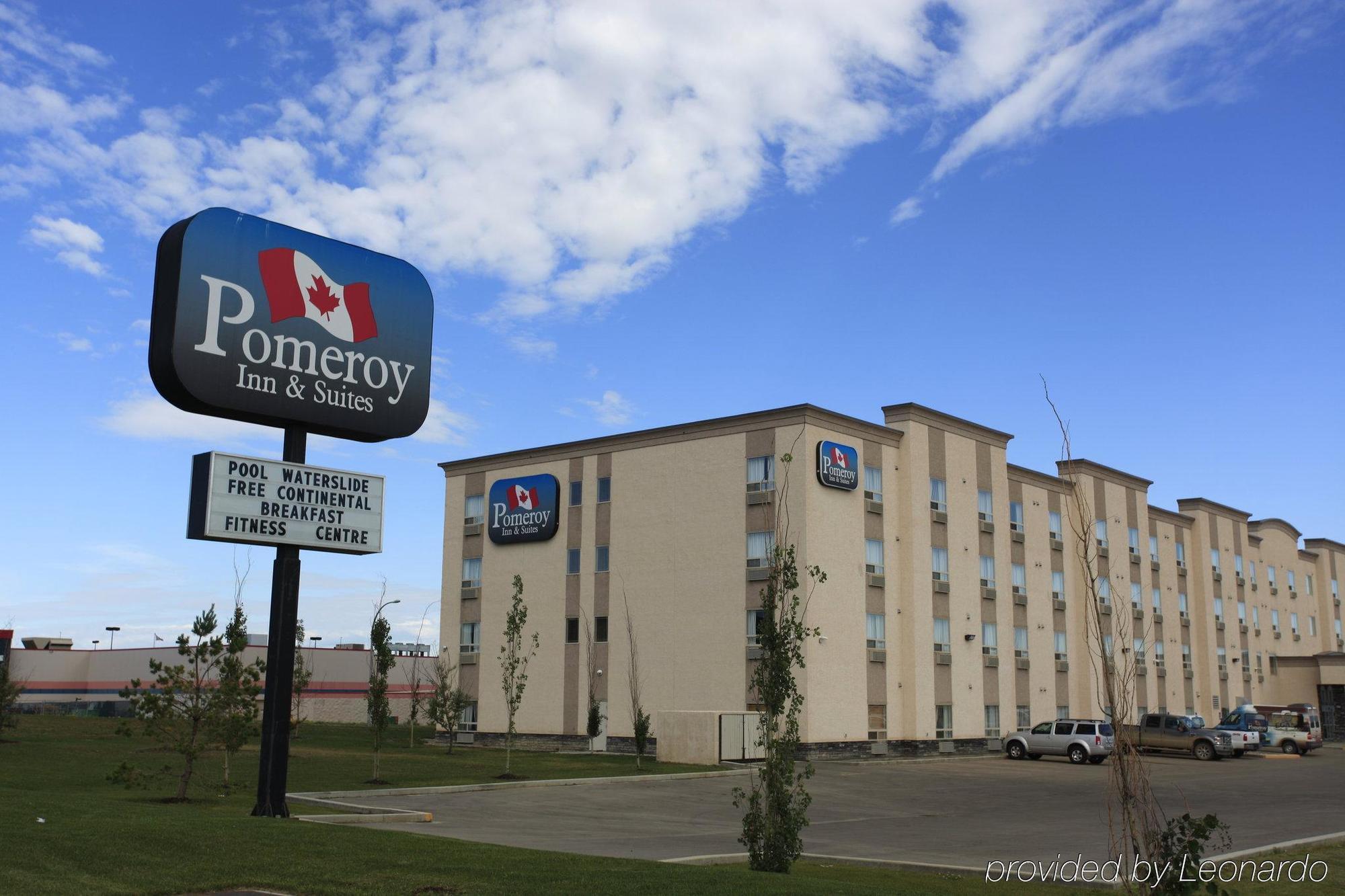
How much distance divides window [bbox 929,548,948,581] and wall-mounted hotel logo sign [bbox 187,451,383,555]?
116ft

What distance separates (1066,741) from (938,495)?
12.2 m

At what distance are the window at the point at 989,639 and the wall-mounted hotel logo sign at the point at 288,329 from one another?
3926cm

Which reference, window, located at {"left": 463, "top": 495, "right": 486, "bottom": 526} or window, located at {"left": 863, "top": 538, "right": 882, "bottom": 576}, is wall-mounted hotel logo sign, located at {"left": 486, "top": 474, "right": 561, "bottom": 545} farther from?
window, located at {"left": 863, "top": 538, "right": 882, "bottom": 576}

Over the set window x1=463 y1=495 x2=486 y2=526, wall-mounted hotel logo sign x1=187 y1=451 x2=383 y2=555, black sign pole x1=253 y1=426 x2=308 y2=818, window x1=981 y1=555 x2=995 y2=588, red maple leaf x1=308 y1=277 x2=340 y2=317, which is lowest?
black sign pole x1=253 y1=426 x2=308 y2=818

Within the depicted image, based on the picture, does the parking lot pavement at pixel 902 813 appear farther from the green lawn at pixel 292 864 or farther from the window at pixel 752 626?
the window at pixel 752 626

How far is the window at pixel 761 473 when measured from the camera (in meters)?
48.8

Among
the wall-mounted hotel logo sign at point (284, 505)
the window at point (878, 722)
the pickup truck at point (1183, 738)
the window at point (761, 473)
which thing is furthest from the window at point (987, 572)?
the wall-mounted hotel logo sign at point (284, 505)

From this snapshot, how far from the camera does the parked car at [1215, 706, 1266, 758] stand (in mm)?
55125

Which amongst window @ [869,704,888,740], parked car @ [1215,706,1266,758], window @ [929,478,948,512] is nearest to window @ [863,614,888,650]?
window @ [869,704,888,740]

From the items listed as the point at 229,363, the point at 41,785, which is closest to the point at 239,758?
the point at 41,785

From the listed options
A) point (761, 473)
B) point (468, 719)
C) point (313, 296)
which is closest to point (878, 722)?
point (761, 473)

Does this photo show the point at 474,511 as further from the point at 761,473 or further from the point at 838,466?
the point at 838,466

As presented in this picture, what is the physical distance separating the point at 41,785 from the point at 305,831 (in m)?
14.1

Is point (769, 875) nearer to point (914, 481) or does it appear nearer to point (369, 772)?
point (369, 772)
